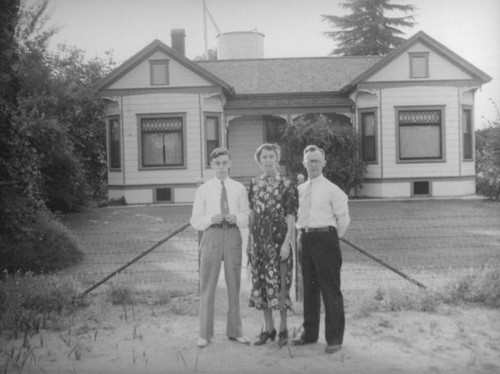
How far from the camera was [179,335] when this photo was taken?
19.6 ft

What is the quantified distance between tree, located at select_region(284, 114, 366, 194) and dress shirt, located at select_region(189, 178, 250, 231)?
14705 millimetres

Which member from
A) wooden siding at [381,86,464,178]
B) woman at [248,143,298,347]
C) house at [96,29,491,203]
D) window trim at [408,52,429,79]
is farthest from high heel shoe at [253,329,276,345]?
window trim at [408,52,429,79]

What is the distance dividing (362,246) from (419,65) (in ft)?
38.1

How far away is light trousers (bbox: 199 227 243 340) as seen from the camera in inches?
223

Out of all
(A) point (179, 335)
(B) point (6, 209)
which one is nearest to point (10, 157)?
(B) point (6, 209)

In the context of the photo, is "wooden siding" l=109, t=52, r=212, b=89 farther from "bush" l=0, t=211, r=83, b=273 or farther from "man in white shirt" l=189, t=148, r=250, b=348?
"man in white shirt" l=189, t=148, r=250, b=348

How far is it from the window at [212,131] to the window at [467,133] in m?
8.91

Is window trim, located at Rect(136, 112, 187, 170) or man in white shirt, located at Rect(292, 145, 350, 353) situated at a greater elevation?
window trim, located at Rect(136, 112, 187, 170)

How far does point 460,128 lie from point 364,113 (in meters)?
3.41

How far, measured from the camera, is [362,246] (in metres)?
11.4

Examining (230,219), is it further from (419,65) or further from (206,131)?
(419,65)

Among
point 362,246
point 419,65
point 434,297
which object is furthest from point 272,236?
point 419,65

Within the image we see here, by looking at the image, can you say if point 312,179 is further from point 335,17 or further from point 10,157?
point 335,17

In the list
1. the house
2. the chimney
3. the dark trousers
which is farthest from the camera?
the chimney
